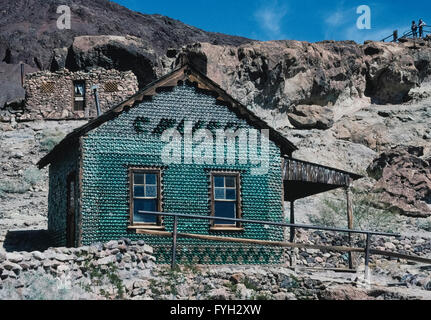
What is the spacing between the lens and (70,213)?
2125cm

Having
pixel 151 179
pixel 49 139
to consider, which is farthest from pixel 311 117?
pixel 151 179

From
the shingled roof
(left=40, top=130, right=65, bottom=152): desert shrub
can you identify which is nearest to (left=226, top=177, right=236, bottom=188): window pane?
the shingled roof

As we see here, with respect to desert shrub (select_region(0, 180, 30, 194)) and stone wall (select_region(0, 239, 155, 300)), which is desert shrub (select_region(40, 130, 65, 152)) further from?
stone wall (select_region(0, 239, 155, 300))

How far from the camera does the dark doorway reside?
20891 mm

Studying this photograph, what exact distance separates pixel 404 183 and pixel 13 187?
A: 1978 cm

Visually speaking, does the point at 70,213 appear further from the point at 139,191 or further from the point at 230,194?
the point at 230,194

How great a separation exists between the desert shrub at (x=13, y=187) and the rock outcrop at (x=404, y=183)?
57.6 feet

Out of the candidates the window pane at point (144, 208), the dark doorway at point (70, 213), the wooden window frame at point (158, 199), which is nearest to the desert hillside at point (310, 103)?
the dark doorway at point (70, 213)

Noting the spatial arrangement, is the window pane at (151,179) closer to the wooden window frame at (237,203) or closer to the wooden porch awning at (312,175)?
the wooden window frame at (237,203)

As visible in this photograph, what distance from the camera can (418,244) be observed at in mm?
27688

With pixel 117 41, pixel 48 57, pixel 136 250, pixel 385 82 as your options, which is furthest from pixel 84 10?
pixel 136 250

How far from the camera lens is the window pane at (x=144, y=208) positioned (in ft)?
63.4

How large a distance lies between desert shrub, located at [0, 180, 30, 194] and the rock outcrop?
17.6 metres

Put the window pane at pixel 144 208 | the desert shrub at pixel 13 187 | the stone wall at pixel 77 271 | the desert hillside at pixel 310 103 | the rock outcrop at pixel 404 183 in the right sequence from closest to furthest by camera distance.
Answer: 1. the stone wall at pixel 77 271
2. the window pane at pixel 144 208
3. the desert shrub at pixel 13 187
4. the desert hillside at pixel 310 103
5. the rock outcrop at pixel 404 183
